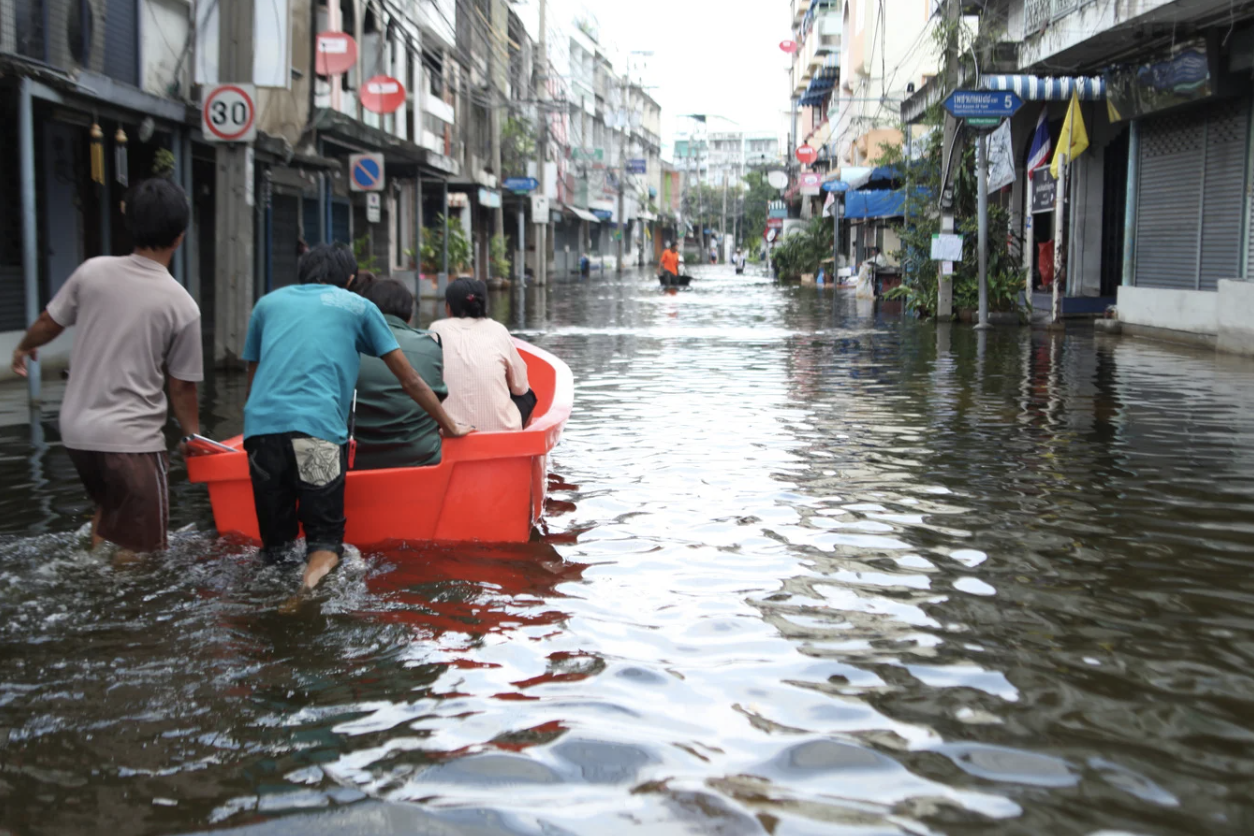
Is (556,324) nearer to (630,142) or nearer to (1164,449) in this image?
(1164,449)

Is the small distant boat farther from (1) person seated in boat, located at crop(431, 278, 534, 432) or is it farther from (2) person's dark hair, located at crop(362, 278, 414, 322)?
(2) person's dark hair, located at crop(362, 278, 414, 322)

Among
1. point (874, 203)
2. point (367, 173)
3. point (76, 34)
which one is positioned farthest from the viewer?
point (874, 203)

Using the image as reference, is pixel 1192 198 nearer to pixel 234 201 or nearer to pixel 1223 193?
pixel 1223 193

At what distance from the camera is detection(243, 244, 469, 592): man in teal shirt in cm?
499

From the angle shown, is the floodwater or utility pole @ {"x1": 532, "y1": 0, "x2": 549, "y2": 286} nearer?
the floodwater

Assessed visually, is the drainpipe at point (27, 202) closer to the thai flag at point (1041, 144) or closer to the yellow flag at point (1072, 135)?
the yellow flag at point (1072, 135)

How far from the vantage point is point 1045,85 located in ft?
65.5

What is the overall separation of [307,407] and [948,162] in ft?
57.4

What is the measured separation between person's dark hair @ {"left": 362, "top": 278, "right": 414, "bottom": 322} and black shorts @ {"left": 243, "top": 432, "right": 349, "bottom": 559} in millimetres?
1136

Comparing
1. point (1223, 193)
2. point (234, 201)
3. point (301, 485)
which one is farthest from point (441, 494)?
point (1223, 193)

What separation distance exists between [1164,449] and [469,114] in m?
32.5

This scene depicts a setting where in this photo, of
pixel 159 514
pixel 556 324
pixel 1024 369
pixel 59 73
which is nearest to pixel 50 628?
pixel 159 514

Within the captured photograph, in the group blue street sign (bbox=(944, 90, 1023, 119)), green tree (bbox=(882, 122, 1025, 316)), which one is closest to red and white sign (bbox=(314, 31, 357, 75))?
blue street sign (bbox=(944, 90, 1023, 119))

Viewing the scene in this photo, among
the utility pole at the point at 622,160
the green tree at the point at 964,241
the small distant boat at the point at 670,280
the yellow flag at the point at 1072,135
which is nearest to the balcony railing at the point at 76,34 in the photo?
the yellow flag at the point at 1072,135
